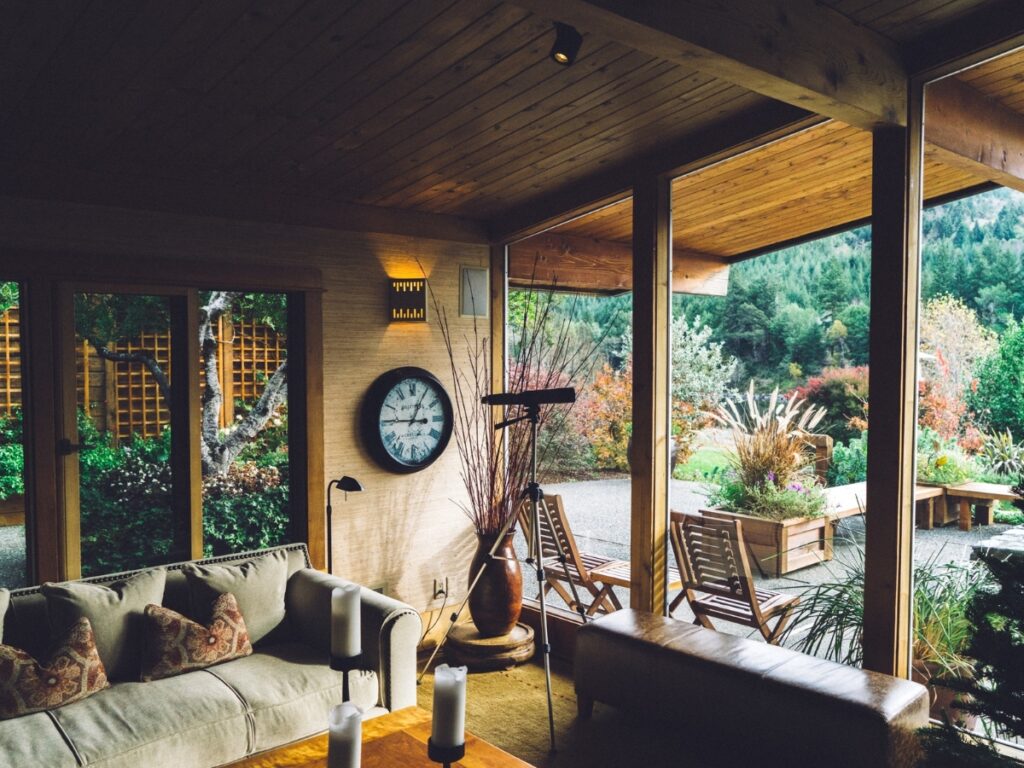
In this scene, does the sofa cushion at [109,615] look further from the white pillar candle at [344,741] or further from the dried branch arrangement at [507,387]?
the dried branch arrangement at [507,387]

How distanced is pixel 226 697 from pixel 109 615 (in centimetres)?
58

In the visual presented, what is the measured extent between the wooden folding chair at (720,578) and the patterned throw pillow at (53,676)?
249 centimetres

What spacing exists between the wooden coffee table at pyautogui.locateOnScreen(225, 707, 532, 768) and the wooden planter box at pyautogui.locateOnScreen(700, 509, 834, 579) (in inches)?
60.7

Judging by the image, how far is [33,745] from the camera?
96.8 inches

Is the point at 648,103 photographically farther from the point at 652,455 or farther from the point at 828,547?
the point at 828,547

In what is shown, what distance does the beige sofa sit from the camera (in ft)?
8.31

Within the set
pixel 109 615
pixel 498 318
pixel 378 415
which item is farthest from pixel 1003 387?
pixel 109 615

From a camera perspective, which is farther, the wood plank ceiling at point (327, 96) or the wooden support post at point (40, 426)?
the wooden support post at point (40, 426)

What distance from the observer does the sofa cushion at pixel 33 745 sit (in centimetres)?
239

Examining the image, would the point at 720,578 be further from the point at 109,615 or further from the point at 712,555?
the point at 109,615

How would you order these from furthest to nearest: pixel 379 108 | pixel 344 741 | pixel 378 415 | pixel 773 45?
pixel 378 415 < pixel 379 108 < pixel 773 45 < pixel 344 741

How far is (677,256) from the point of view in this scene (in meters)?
3.87

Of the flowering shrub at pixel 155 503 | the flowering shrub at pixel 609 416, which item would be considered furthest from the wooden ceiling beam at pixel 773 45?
the flowering shrub at pixel 155 503

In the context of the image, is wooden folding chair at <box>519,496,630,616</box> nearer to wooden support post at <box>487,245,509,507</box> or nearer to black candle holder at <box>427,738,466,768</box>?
wooden support post at <box>487,245,509,507</box>
